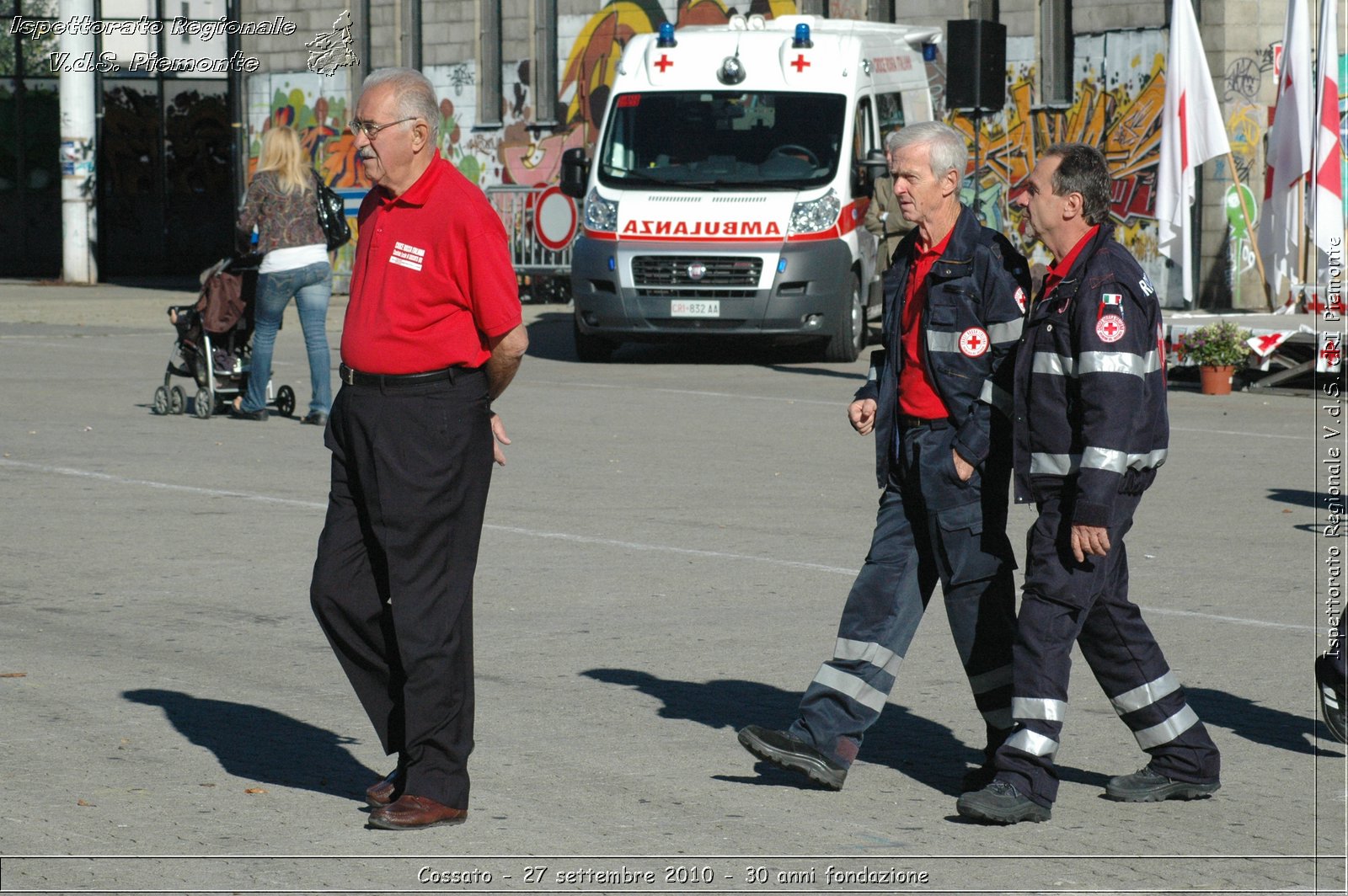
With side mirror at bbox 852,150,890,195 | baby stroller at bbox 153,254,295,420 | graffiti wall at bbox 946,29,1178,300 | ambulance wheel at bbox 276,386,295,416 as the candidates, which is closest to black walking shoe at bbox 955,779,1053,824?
baby stroller at bbox 153,254,295,420

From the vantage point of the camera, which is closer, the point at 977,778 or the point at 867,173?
the point at 977,778

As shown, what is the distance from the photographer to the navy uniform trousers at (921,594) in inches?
210

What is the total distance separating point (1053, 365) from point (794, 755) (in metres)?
1.21

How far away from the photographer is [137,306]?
2841 cm

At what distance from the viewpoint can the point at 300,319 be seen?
536 inches

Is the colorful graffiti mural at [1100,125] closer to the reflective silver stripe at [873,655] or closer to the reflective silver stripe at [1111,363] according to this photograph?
the reflective silver stripe at [873,655]

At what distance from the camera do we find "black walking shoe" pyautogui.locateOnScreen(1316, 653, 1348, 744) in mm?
5469

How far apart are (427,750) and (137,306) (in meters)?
24.5

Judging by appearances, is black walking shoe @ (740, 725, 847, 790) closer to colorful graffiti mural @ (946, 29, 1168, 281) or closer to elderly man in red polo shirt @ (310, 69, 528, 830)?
elderly man in red polo shirt @ (310, 69, 528, 830)

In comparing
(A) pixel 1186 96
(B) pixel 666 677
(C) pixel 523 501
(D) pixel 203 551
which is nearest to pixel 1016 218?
(A) pixel 1186 96

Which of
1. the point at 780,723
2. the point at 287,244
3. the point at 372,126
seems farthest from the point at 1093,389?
the point at 287,244

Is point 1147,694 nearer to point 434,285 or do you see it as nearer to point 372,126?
point 434,285

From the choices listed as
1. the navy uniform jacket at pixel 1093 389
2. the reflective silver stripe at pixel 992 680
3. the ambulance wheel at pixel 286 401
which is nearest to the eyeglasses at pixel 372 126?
the navy uniform jacket at pixel 1093 389

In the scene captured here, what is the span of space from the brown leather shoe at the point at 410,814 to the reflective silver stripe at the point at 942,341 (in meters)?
1.71
